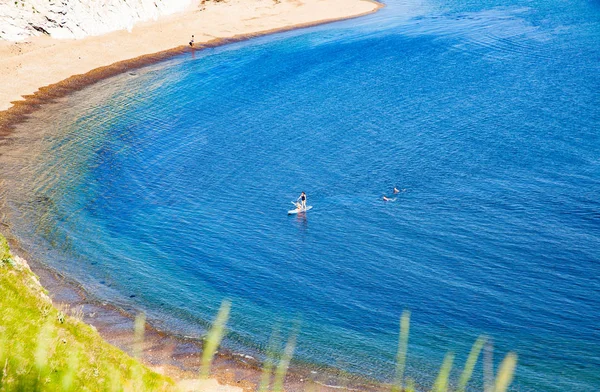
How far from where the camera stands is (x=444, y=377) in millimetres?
33844

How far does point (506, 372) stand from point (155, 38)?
78117 mm

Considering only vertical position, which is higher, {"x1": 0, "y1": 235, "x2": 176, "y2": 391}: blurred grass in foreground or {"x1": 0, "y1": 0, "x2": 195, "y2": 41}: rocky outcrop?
{"x1": 0, "y1": 0, "x2": 195, "y2": 41}: rocky outcrop

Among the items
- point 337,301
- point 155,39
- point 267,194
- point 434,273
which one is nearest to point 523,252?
point 434,273

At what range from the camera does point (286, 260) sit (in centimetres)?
4681

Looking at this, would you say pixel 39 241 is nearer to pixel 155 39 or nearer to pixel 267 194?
pixel 267 194

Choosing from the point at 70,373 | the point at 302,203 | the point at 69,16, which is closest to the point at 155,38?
the point at 69,16

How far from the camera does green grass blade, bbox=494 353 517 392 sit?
34153 millimetres

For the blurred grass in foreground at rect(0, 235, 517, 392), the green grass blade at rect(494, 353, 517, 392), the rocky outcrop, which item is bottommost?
the green grass blade at rect(494, 353, 517, 392)

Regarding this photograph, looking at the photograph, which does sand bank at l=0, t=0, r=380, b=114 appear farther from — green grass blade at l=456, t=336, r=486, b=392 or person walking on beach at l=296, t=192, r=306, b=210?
green grass blade at l=456, t=336, r=486, b=392

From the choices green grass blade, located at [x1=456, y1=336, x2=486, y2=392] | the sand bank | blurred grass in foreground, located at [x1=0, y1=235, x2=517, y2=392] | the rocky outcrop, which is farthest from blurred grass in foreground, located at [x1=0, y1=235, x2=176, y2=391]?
the rocky outcrop

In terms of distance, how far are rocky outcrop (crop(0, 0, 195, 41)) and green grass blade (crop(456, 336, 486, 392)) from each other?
233ft

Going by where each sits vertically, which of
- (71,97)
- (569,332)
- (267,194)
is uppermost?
(71,97)

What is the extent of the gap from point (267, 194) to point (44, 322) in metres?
32.5

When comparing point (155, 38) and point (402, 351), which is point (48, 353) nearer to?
point (402, 351)
